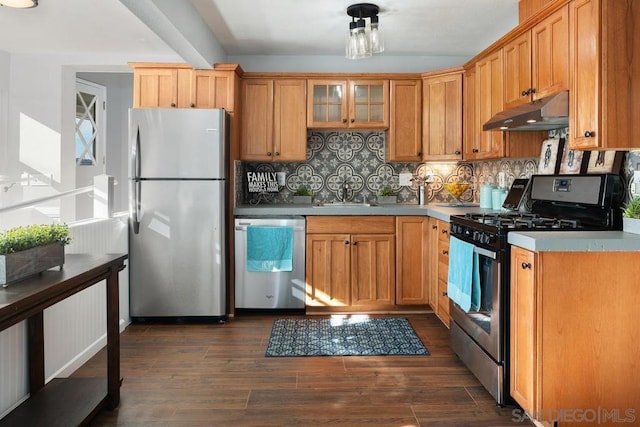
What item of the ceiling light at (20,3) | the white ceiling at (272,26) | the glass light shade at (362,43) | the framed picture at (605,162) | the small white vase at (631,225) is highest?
the white ceiling at (272,26)

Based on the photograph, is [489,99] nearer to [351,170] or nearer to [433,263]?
[433,263]

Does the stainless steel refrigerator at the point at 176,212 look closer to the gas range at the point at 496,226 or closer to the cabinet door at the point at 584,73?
the gas range at the point at 496,226

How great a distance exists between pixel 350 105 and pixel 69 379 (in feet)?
10.5

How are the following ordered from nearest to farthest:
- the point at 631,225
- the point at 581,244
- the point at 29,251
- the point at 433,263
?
the point at 29,251, the point at 581,244, the point at 631,225, the point at 433,263

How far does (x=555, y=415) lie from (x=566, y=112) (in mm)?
1548

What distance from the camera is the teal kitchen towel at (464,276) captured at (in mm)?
2686

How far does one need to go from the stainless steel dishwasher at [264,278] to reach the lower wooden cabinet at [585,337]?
2.30m

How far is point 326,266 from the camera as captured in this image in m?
4.13

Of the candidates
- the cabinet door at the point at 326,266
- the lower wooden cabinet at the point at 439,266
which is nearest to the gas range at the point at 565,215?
the lower wooden cabinet at the point at 439,266

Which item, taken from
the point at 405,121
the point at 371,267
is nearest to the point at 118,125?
the point at 405,121

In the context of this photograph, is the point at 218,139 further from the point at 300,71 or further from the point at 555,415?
the point at 555,415

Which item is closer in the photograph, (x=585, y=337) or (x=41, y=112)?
(x=585, y=337)

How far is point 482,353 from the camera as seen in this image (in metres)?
2.58

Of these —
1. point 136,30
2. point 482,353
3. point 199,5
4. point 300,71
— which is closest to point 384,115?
point 300,71
